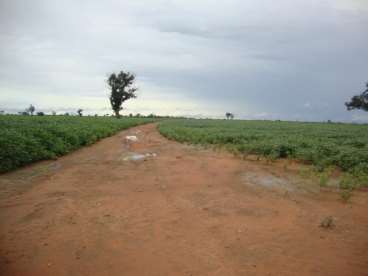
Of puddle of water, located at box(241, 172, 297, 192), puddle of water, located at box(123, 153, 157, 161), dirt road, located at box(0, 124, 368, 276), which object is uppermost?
puddle of water, located at box(123, 153, 157, 161)

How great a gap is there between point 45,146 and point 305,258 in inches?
369

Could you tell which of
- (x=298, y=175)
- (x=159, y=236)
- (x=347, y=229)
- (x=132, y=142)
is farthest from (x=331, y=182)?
(x=132, y=142)

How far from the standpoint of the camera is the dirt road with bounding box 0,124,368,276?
13.0ft

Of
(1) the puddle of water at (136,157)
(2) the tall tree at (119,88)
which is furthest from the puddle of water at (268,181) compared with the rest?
(2) the tall tree at (119,88)

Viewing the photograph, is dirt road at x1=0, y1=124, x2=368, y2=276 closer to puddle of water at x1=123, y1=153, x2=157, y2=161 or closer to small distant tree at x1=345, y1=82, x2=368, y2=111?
puddle of water at x1=123, y1=153, x2=157, y2=161

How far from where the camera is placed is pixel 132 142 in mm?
16156

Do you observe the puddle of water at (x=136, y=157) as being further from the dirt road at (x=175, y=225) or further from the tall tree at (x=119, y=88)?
the tall tree at (x=119, y=88)

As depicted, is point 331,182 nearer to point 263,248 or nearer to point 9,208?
point 263,248

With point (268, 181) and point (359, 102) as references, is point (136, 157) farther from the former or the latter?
point (359, 102)

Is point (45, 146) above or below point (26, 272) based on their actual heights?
above

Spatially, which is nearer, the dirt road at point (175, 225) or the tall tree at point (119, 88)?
the dirt road at point (175, 225)

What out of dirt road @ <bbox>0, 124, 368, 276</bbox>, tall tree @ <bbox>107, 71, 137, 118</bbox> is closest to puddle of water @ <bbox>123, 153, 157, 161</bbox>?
dirt road @ <bbox>0, 124, 368, 276</bbox>

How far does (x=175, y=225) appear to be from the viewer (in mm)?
5070

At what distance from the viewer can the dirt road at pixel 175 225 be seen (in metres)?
3.96
